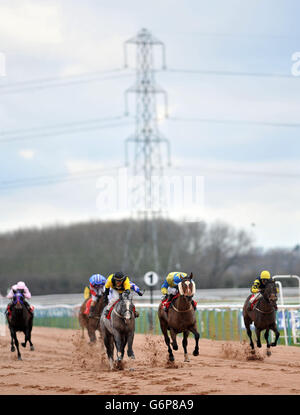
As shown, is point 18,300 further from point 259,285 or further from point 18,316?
point 259,285

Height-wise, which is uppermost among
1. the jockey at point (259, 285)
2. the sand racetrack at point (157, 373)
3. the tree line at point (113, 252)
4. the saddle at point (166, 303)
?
the tree line at point (113, 252)

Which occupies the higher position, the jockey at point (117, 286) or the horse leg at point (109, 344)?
the jockey at point (117, 286)

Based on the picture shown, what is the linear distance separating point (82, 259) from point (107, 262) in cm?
237

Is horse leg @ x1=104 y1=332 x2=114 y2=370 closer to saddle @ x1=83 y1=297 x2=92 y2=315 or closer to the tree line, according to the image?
saddle @ x1=83 y1=297 x2=92 y2=315

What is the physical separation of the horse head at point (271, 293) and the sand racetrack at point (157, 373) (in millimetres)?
1097

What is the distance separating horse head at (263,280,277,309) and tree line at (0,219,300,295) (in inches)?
1697

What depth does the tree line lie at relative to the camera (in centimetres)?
6175

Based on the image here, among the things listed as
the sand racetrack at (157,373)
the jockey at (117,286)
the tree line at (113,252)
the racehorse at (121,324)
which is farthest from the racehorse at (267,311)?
the tree line at (113,252)

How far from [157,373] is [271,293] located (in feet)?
10.3

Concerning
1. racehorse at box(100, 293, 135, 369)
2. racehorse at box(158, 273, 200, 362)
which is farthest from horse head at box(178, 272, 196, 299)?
racehorse at box(100, 293, 135, 369)

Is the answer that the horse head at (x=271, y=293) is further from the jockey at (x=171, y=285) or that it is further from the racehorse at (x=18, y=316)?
the racehorse at (x=18, y=316)

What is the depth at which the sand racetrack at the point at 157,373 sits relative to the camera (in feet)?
35.9
